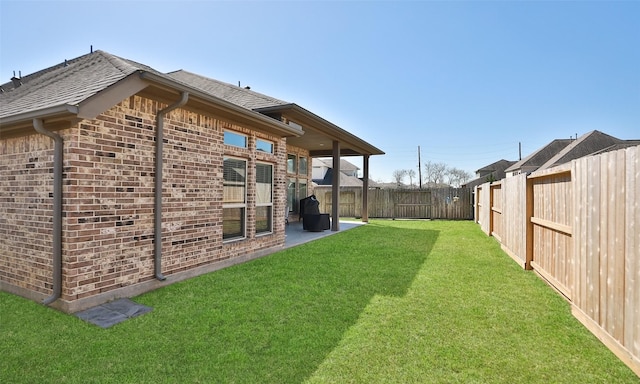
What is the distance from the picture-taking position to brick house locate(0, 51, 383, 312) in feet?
11.5

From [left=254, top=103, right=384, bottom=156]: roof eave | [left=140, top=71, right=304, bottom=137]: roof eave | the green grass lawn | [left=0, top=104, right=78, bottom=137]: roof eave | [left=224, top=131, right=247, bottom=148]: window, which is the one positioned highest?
[left=254, top=103, right=384, bottom=156]: roof eave

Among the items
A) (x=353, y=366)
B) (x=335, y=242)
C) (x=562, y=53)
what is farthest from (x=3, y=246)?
(x=562, y=53)

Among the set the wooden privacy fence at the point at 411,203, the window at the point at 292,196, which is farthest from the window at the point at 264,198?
the wooden privacy fence at the point at 411,203

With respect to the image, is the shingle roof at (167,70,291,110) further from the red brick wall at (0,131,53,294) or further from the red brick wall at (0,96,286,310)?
the red brick wall at (0,131,53,294)

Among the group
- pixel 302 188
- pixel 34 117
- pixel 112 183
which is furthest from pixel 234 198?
pixel 302 188

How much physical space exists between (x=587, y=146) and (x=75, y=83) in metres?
27.2

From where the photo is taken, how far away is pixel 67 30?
22.1 ft

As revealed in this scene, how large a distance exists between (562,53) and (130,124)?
13.1 metres

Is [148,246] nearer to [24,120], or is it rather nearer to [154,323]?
[154,323]

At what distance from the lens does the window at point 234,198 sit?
5.73m

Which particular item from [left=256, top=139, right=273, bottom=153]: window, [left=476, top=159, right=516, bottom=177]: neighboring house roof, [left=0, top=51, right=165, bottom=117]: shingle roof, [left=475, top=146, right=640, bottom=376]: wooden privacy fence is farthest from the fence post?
[left=476, top=159, right=516, bottom=177]: neighboring house roof

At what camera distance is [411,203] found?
17375mm

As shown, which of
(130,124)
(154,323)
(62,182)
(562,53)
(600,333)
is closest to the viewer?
(600,333)

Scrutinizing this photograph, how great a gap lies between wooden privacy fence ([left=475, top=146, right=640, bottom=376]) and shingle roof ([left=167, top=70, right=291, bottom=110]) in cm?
542
